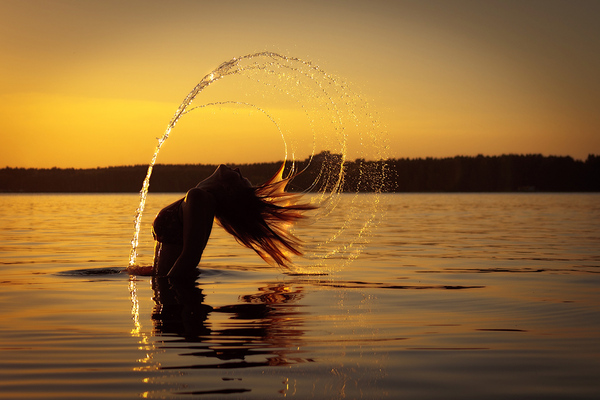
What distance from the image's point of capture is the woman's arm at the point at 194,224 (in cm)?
977

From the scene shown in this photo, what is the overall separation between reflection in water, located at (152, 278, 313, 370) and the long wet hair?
789 mm

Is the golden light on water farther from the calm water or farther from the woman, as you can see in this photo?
the woman

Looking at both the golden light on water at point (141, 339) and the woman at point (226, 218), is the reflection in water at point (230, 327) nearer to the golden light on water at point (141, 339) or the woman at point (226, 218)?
the golden light on water at point (141, 339)

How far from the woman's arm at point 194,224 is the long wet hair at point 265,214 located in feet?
1.03

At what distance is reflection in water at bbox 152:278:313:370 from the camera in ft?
19.6

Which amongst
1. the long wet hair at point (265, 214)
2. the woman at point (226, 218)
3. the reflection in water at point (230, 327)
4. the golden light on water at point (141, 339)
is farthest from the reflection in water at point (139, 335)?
the long wet hair at point (265, 214)

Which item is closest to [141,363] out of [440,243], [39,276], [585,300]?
[585,300]

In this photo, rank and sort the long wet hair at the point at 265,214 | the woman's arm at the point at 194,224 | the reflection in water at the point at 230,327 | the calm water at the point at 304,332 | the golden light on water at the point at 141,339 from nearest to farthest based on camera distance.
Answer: the calm water at the point at 304,332 → the golden light on water at the point at 141,339 → the reflection in water at the point at 230,327 → the woman's arm at the point at 194,224 → the long wet hair at the point at 265,214

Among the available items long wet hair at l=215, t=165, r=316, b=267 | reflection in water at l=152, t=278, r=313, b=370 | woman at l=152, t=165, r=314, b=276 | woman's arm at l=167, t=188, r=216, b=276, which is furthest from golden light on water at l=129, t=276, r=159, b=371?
long wet hair at l=215, t=165, r=316, b=267

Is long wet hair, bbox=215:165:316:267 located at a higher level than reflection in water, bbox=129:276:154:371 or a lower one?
higher

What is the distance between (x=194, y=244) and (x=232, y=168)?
131 cm

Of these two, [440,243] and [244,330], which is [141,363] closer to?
[244,330]

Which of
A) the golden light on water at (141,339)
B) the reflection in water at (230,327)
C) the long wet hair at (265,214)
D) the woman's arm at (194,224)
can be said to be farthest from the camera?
the long wet hair at (265,214)

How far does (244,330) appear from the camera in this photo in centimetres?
726
